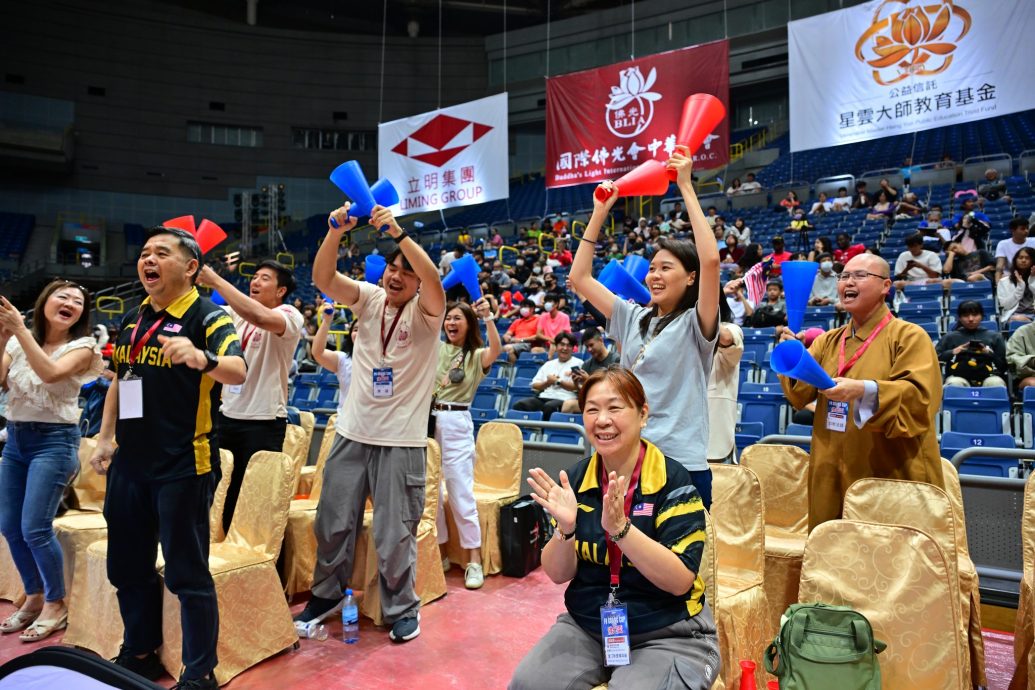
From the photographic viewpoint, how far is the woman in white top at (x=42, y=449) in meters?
2.86

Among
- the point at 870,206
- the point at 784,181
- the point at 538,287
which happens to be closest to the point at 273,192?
the point at 538,287

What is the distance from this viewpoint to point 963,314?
16.6ft

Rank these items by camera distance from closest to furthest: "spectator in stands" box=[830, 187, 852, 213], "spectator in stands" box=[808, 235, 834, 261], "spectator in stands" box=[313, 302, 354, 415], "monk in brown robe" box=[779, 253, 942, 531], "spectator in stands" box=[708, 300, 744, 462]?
"monk in brown robe" box=[779, 253, 942, 531] → "spectator in stands" box=[708, 300, 744, 462] → "spectator in stands" box=[313, 302, 354, 415] → "spectator in stands" box=[808, 235, 834, 261] → "spectator in stands" box=[830, 187, 852, 213]

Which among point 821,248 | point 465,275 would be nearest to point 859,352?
point 465,275

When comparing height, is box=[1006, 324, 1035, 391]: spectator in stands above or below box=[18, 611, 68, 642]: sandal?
above

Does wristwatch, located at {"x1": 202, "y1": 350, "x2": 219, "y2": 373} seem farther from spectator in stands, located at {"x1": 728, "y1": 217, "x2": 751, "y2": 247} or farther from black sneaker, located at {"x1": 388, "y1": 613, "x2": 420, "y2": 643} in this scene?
spectator in stands, located at {"x1": 728, "y1": 217, "x2": 751, "y2": 247}

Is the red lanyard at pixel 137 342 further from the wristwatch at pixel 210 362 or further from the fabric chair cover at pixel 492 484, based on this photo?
the fabric chair cover at pixel 492 484

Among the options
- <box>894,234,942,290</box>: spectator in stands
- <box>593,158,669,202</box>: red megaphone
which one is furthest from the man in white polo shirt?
<box>894,234,942,290</box>: spectator in stands

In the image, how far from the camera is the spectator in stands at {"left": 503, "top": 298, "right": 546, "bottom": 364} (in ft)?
25.0

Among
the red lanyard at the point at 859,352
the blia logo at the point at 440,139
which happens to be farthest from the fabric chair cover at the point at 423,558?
the blia logo at the point at 440,139

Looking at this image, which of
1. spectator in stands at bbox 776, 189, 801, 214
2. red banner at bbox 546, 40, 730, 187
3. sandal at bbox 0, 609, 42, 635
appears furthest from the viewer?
spectator in stands at bbox 776, 189, 801, 214

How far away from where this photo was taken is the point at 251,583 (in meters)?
2.63

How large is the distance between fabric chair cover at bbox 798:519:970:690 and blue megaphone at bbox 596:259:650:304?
129 cm

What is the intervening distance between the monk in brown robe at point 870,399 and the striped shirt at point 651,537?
2.45ft
